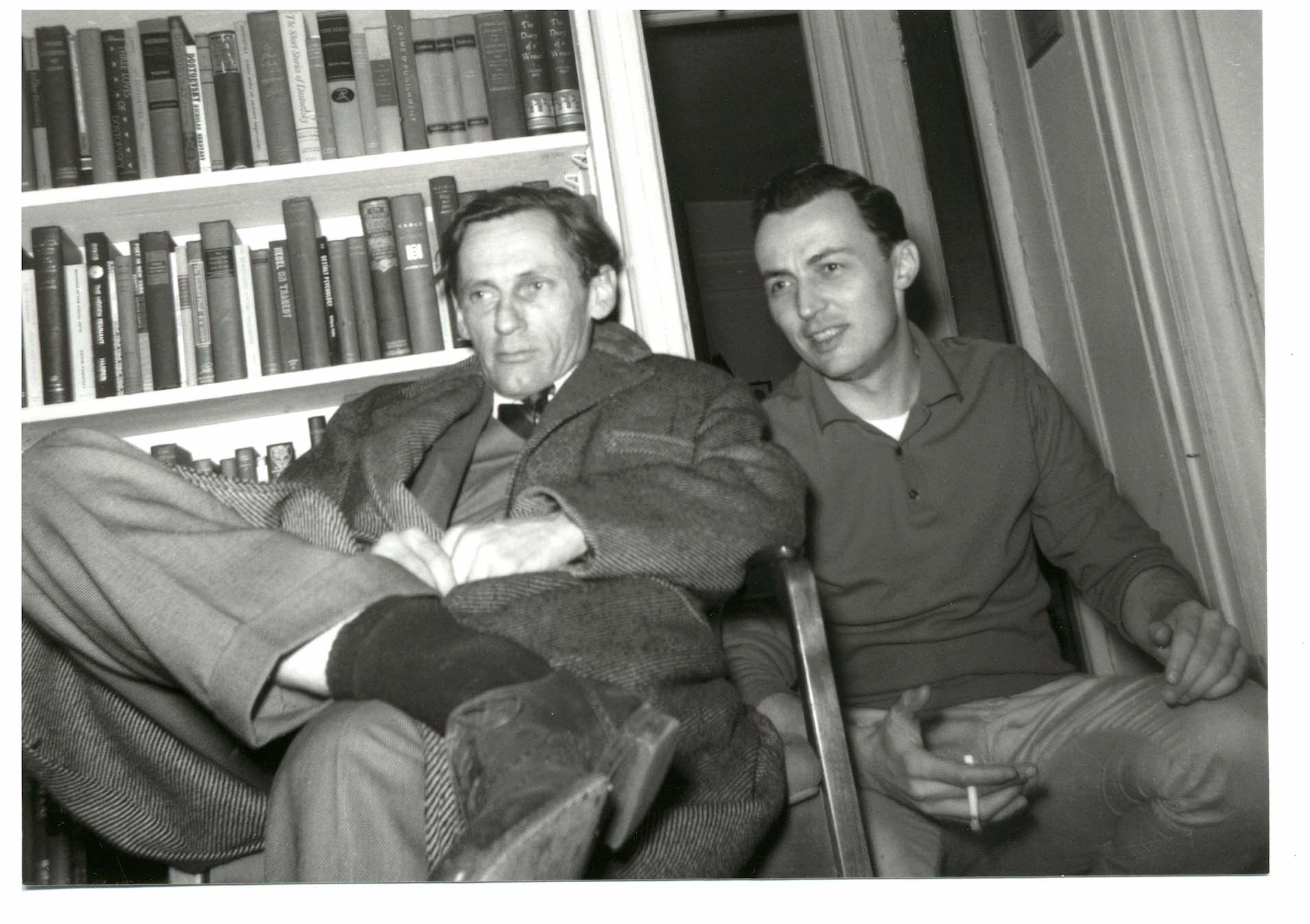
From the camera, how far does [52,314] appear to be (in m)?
1.52

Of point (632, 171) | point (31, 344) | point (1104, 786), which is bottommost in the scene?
point (1104, 786)

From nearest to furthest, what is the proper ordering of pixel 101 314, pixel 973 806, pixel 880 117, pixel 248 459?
pixel 973 806 < pixel 101 314 < pixel 248 459 < pixel 880 117

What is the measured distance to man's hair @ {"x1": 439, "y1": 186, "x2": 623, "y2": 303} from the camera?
1.36 metres

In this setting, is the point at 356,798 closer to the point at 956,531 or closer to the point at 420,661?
the point at 420,661

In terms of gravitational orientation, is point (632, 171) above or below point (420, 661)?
above

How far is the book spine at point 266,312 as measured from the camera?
1.57 metres

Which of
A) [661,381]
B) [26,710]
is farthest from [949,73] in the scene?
[26,710]

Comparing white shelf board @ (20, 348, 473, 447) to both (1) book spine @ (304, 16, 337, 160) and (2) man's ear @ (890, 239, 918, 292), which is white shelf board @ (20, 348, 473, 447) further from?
(2) man's ear @ (890, 239, 918, 292)

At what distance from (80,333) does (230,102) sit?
1.36 feet

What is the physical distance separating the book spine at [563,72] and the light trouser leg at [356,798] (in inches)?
41.9

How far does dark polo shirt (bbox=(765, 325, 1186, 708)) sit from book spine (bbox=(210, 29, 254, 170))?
35.2 inches

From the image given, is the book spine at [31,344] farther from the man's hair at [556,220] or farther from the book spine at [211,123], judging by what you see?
the man's hair at [556,220]

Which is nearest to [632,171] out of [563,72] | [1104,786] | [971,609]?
[563,72]

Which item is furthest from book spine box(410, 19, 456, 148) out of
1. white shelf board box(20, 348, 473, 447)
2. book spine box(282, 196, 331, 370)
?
white shelf board box(20, 348, 473, 447)
